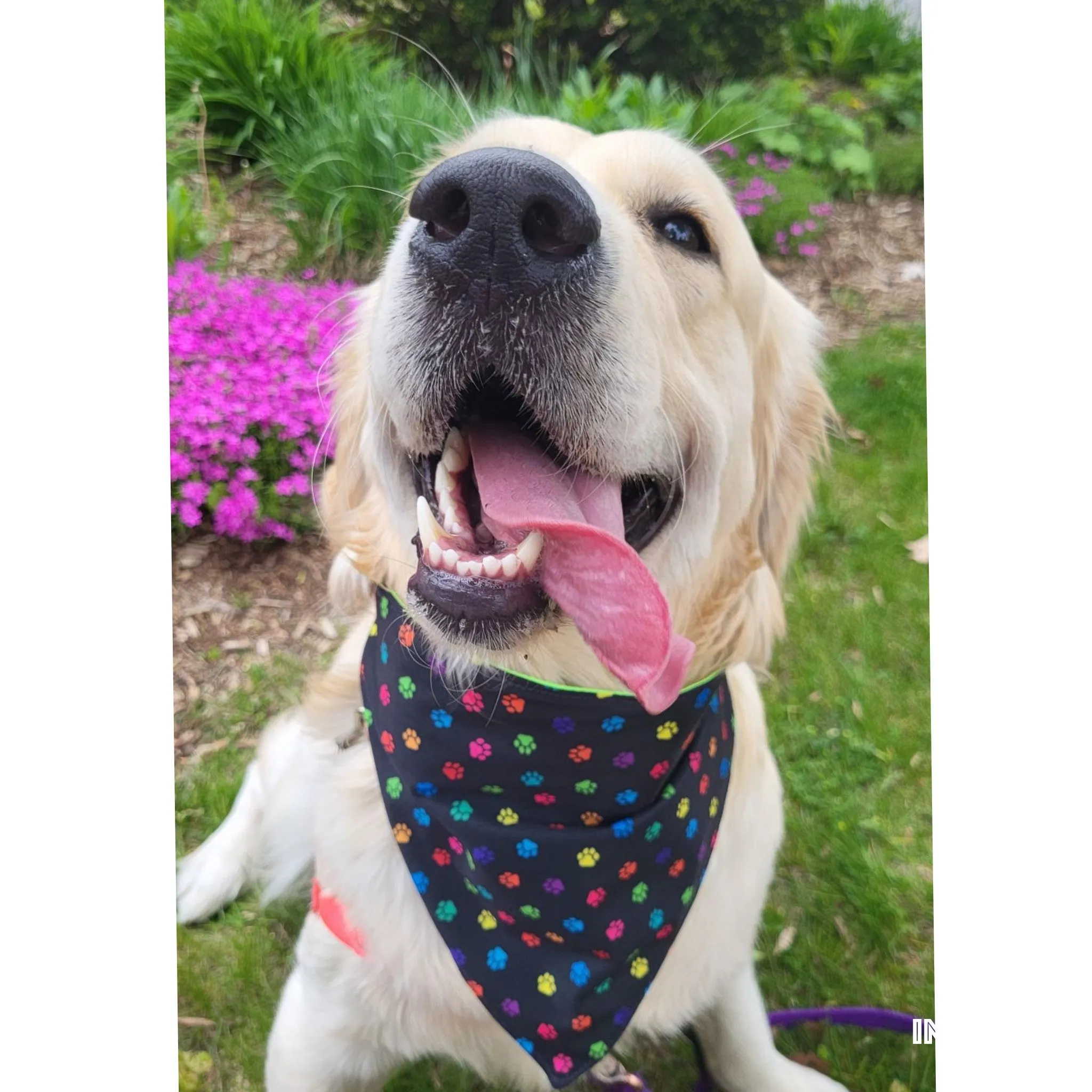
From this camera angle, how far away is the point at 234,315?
1.64m

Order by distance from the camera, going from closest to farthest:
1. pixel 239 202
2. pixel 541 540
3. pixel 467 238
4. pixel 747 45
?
pixel 467 238 → pixel 541 540 → pixel 747 45 → pixel 239 202

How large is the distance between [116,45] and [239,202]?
35 cm

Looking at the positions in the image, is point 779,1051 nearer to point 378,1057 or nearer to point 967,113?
point 378,1057

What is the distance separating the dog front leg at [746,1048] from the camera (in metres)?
1.54

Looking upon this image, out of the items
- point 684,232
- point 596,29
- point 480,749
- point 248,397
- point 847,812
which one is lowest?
point 847,812

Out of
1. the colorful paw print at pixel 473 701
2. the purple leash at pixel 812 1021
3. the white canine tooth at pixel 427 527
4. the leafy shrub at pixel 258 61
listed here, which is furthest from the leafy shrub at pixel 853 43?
the purple leash at pixel 812 1021

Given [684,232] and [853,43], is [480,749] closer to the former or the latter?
[684,232]

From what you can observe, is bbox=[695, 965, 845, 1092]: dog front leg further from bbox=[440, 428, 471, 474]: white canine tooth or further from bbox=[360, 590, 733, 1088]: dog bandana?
bbox=[440, 428, 471, 474]: white canine tooth

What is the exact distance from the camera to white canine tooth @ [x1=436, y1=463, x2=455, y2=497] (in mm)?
1056

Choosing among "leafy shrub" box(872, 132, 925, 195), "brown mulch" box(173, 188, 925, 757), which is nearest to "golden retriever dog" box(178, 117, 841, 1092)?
"brown mulch" box(173, 188, 925, 757)

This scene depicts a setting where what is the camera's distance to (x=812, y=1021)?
1701 mm

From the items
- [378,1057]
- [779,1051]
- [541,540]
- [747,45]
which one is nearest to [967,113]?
[747,45]

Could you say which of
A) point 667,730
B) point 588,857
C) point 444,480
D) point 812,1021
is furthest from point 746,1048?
point 444,480

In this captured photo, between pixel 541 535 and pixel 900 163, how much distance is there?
3.51 ft
